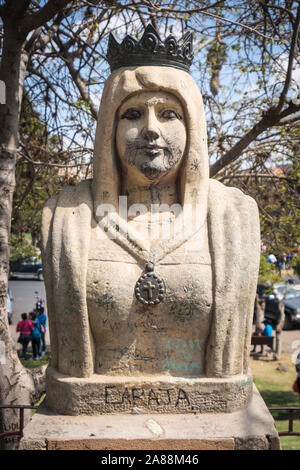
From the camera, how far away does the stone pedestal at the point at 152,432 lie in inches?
112

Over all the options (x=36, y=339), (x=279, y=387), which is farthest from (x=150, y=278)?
(x=36, y=339)

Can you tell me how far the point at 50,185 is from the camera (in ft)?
27.6

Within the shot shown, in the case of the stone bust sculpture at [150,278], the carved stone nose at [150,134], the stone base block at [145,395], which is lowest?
the stone base block at [145,395]

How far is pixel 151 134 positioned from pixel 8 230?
9.97 feet

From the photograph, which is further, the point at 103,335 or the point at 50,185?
the point at 50,185

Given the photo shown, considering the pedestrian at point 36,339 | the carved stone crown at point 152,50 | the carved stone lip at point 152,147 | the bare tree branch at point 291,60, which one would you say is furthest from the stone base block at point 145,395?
the pedestrian at point 36,339

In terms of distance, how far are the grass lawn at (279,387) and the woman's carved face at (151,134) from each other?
20.4 feet

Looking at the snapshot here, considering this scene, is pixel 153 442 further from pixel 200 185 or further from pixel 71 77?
pixel 71 77

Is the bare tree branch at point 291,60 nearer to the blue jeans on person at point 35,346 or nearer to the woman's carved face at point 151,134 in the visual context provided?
the woman's carved face at point 151,134

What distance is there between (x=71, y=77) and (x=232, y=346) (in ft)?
19.8

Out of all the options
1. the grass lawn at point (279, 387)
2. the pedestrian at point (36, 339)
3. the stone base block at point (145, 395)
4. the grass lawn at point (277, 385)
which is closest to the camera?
the stone base block at point (145, 395)

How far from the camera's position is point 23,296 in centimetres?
2261

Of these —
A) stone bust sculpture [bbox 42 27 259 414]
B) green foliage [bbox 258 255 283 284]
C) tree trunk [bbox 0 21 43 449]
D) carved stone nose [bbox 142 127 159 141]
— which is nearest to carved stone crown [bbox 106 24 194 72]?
stone bust sculpture [bbox 42 27 259 414]
